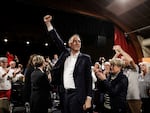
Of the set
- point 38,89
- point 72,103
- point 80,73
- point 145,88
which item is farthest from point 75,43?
point 145,88

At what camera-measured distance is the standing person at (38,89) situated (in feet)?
10.6

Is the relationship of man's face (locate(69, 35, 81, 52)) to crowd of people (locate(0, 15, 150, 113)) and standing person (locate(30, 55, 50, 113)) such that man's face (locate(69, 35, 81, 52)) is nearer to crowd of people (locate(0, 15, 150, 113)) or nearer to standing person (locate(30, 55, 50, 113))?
crowd of people (locate(0, 15, 150, 113))

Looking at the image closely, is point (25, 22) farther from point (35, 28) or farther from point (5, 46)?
point (5, 46)

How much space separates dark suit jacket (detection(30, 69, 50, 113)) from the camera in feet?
10.6

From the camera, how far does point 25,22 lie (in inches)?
368

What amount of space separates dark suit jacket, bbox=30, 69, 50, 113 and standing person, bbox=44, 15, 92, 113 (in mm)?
888

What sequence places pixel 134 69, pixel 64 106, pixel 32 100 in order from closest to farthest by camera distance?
1. pixel 64 106
2. pixel 32 100
3. pixel 134 69

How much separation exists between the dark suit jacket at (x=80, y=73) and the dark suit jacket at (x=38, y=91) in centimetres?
88

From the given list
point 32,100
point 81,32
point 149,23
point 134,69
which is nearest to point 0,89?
point 32,100

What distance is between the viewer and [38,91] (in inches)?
127

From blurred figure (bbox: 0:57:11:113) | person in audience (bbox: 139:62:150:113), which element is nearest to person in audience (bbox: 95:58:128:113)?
person in audience (bbox: 139:62:150:113)

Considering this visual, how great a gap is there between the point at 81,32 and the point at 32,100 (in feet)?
21.6

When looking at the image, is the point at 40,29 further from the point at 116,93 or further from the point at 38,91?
the point at 116,93

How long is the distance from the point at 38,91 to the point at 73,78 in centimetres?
110
